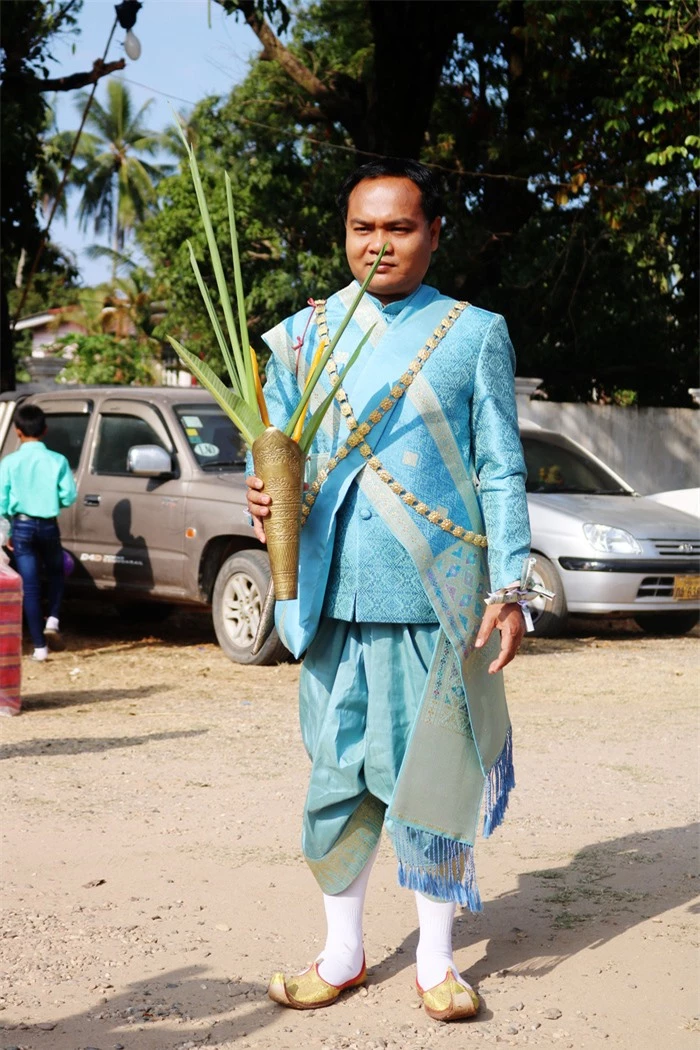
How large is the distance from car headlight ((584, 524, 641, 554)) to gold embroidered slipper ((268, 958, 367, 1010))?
7375 millimetres

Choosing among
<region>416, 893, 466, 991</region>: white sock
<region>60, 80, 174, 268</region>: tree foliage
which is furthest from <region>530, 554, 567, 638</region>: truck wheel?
<region>60, 80, 174, 268</region>: tree foliage

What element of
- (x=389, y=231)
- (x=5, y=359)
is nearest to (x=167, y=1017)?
(x=389, y=231)

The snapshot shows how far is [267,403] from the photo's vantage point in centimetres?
367

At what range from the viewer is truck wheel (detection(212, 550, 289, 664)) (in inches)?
365

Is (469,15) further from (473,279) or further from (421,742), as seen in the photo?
(421,742)

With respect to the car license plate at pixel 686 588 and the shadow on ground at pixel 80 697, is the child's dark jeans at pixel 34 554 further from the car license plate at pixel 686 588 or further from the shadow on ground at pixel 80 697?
the car license plate at pixel 686 588

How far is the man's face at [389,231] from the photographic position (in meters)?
3.42

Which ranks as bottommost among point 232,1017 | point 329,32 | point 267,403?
point 232,1017

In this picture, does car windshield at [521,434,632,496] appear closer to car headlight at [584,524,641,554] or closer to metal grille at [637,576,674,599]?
car headlight at [584,524,641,554]

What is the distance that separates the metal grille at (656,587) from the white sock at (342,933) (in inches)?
290

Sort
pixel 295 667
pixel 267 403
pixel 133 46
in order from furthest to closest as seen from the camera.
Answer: pixel 133 46 < pixel 295 667 < pixel 267 403

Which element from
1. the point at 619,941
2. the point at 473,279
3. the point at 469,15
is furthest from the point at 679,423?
the point at 619,941

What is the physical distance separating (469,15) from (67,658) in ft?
31.1

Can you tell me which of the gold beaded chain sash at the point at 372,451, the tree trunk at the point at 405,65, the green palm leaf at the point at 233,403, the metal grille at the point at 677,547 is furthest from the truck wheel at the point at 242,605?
the tree trunk at the point at 405,65
